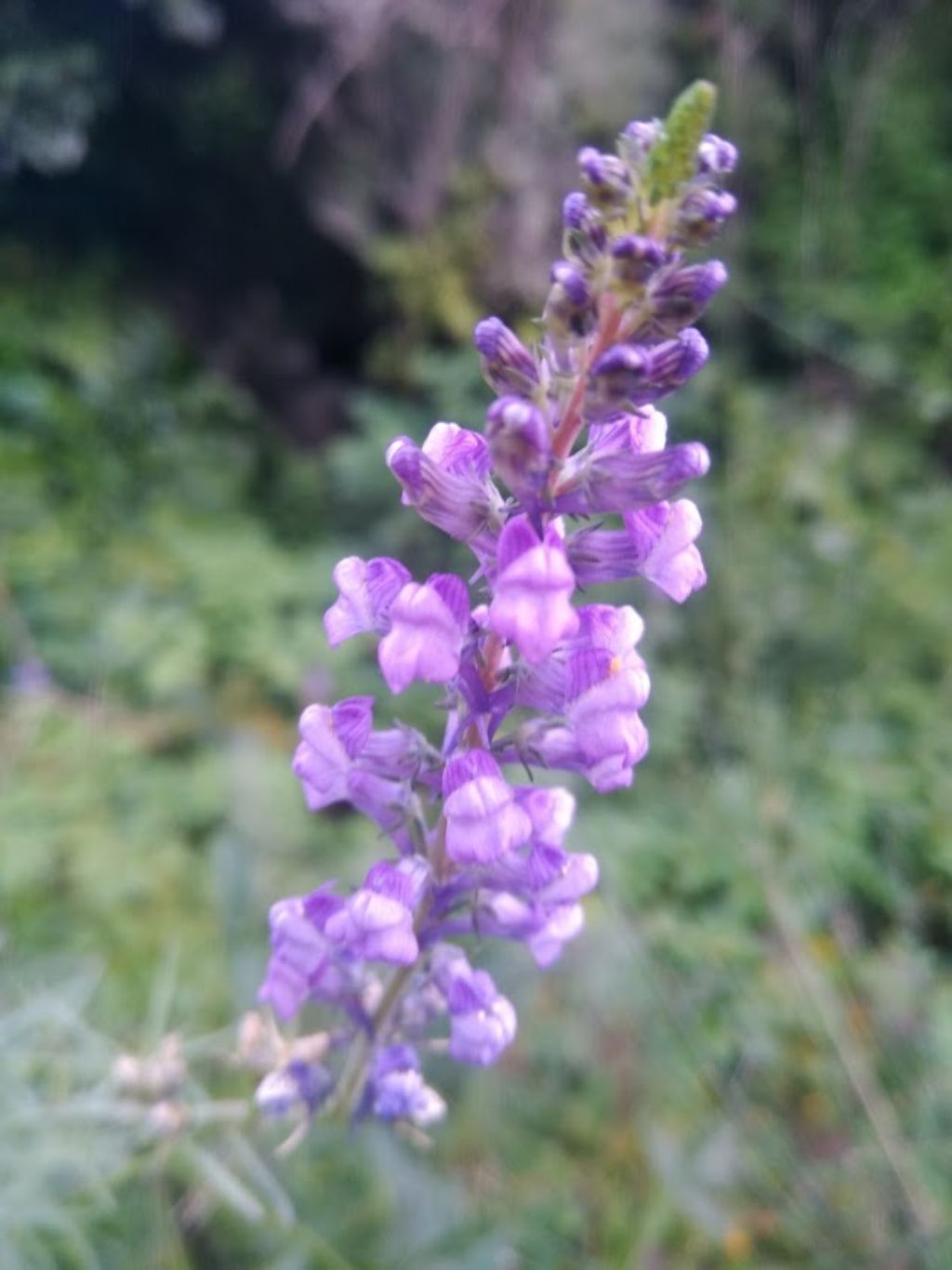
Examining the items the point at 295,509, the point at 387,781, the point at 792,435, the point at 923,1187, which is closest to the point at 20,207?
the point at 295,509

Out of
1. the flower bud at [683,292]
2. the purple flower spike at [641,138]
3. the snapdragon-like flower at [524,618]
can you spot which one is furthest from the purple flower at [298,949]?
the purple flower spike at [641,138]

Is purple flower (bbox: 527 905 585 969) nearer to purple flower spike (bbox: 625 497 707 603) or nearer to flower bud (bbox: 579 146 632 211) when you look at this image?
purple flower spike (bbox: 625 497 707 603)

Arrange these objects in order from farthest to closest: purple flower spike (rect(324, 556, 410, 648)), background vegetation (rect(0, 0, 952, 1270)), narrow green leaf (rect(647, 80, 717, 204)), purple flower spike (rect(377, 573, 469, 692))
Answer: background vegetation (rect(0, 0, 952, 1270)) → purple flower spike (rect(324, 556, 410, 648)) → purple flower spike (rect(377, 573, 469, 692)) → narrow green leaf (rect(647, 80, 717, 204))

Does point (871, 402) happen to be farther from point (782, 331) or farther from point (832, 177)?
point (832, 177)

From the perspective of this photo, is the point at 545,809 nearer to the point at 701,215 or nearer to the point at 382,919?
the point at 382,919

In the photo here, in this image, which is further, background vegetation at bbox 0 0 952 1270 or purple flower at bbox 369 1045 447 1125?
background vegetation at bbox 0 0 952 1270

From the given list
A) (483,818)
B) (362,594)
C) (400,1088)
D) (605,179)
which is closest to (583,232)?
(605,179)

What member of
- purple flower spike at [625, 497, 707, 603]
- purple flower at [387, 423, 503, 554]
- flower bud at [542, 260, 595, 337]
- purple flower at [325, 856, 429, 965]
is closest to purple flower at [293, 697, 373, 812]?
purple flower at [325, 856, 429, 965]
